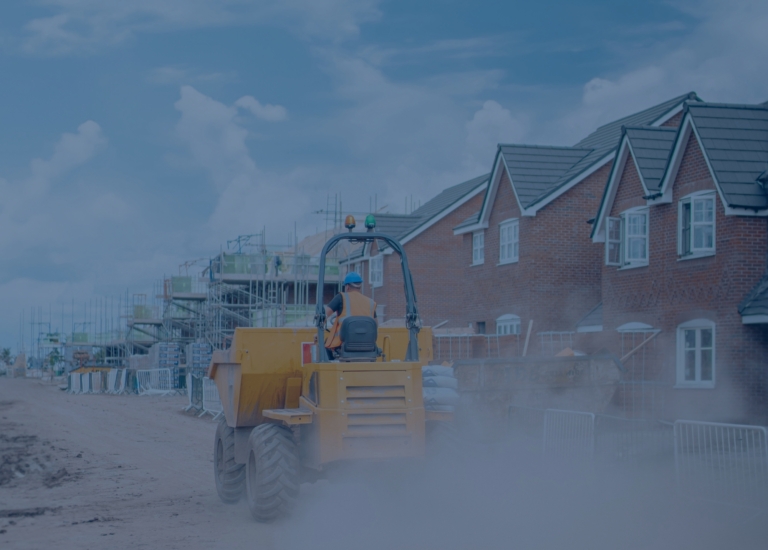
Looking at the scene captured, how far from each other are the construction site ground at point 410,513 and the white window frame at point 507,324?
13415 mm

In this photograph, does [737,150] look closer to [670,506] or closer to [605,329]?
[605,329]

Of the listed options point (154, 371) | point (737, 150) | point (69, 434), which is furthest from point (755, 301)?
point (154, 371)

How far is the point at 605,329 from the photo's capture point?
74.8 feet

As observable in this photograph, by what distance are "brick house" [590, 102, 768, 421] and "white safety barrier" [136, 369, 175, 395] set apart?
26281 mm

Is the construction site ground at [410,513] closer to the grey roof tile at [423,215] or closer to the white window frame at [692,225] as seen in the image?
the white window frame at [692,225]

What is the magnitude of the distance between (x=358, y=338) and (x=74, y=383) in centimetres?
5377

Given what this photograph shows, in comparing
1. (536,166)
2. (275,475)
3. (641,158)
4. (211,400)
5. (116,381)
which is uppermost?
(536,166)

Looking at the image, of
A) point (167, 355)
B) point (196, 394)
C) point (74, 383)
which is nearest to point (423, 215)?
point (196, 394)

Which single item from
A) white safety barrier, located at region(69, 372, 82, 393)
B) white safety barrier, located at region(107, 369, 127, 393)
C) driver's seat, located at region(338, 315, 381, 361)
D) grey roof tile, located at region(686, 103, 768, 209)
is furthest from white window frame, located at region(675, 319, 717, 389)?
white safety barrier, located at region(69, 372, 82, 393)

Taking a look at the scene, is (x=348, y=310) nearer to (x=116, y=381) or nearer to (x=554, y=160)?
(x=554, y=160)

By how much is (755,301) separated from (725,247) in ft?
4.37

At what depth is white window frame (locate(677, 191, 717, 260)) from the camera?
19.0 meters

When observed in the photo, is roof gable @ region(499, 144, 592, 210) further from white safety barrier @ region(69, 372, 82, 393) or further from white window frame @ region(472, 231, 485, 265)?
white safety barrier @ region(69, 372, 82, 393)

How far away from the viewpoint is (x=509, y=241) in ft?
90.1
